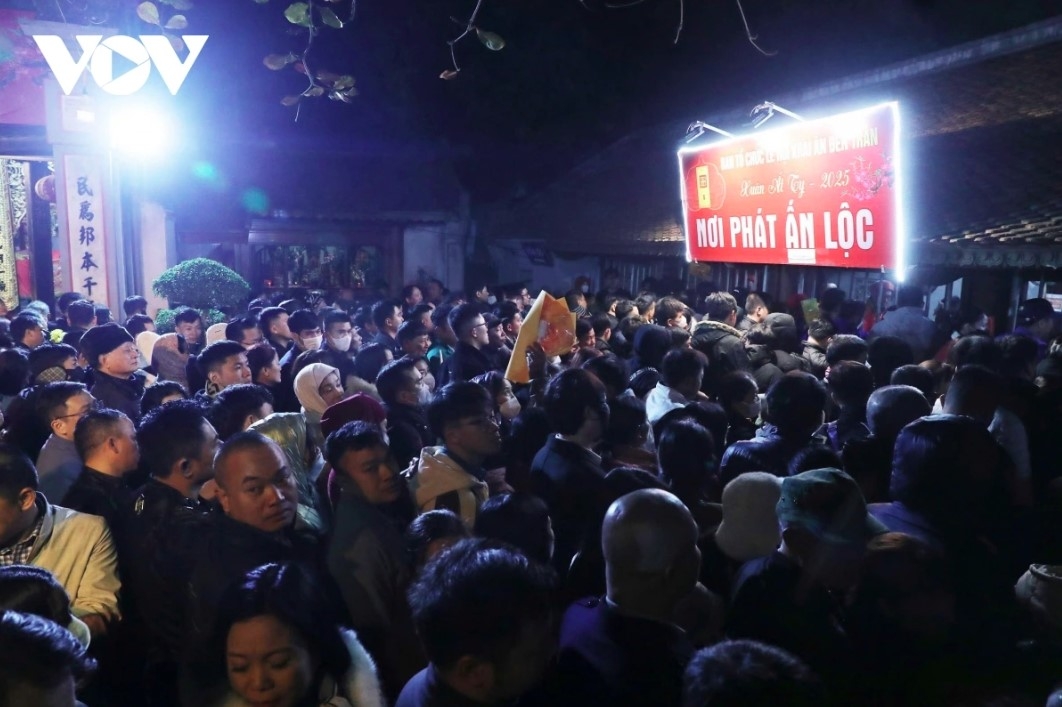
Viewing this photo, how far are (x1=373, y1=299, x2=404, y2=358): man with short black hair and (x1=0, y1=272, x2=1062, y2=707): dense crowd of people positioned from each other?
237cm

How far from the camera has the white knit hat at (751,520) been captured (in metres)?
2.82

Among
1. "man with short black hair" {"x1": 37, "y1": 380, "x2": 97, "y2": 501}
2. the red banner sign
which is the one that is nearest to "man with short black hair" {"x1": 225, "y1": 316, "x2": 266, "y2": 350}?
"man with short black hair" {"x1": 37, "y1": 380, "x2": 97, "y2": 501}

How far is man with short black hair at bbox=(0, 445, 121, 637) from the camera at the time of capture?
9.18 ft

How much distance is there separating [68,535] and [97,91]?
40.7ft

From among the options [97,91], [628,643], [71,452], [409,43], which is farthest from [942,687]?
[409,43]

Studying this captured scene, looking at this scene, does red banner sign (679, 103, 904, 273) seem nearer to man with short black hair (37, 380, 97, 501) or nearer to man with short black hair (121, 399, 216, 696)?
man with short black hair (121, 399, 216, 696)

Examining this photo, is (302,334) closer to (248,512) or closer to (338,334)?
(338,334)

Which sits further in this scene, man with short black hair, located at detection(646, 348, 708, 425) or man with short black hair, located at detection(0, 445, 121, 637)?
man with short black hair, located at detection(646, 348, 708, 425)

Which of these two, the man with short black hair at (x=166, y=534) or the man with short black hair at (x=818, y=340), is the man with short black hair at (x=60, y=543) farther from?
the man with short black hair at (x=818, y=340)

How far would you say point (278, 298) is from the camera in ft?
37.8

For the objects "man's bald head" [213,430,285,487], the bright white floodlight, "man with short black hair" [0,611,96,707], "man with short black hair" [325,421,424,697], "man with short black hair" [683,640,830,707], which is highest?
Answer: the bright white floodlight

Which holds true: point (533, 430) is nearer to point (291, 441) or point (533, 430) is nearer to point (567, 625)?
point (291, 441)

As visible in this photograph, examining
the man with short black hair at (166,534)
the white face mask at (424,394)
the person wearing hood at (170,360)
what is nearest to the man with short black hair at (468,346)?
the white face mask at (424,394)

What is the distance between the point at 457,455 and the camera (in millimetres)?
3604
